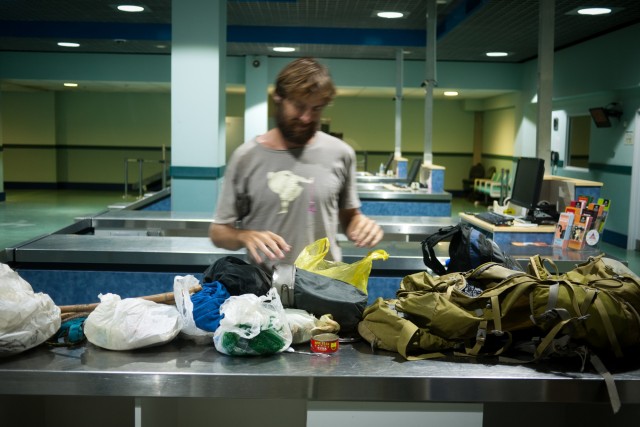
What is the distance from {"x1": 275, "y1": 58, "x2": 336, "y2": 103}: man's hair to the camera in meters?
2.20

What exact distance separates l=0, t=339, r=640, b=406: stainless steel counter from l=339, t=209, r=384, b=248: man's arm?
0.54 m

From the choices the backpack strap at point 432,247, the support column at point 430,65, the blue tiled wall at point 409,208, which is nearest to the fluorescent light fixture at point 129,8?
the support column at point 430,65

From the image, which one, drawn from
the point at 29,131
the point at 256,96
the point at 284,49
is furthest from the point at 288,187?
the point at 29,131

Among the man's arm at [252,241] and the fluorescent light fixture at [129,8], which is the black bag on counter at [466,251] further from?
the fluorescent light fixture at [129,8]

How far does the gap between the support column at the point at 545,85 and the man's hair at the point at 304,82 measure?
3.71 metres

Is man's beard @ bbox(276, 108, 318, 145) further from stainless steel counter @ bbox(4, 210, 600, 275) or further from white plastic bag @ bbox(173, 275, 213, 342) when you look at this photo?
stainless steel counter @ bbox(4, 210, 600, 275)

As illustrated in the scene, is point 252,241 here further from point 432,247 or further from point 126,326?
point 432,247

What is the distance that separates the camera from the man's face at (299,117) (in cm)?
224

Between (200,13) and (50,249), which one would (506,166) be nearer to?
(200,13)

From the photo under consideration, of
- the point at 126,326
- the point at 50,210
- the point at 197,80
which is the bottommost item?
the point at 50,210

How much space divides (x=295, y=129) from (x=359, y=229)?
401 mm

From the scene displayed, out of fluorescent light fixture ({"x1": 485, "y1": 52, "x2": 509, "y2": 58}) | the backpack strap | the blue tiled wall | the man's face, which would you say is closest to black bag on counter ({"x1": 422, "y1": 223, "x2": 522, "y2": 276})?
the backpack strap

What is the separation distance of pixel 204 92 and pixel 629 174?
605cm

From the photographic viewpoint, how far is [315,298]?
212 cm
